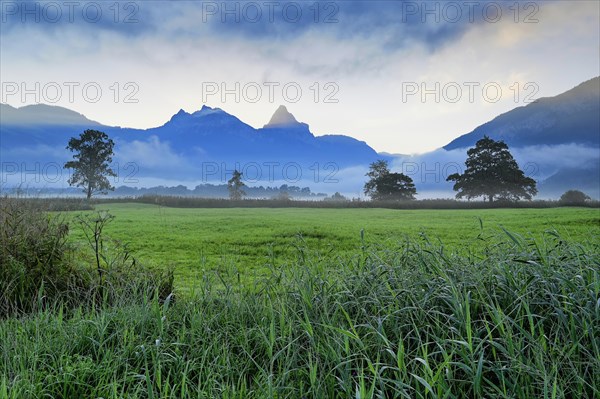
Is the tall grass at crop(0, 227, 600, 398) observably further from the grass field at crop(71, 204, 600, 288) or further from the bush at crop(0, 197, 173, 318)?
the grass field at crop(71, 204, 600, 288)

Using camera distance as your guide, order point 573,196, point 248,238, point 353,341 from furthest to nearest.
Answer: point 573,196 → point 248,238 → point 353,341

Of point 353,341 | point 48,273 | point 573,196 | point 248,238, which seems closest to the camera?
point 353,341

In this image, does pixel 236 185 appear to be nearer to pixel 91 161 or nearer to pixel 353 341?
pixel 91 161

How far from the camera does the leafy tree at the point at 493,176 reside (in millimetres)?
36812

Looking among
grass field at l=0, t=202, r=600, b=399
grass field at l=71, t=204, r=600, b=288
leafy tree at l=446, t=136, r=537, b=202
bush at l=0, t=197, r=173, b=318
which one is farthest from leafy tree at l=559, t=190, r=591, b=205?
bush at l=0, t=197, r=173, b=318

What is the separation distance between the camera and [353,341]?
136 inches

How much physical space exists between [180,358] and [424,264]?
2472 millimetres

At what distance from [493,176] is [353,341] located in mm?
37309

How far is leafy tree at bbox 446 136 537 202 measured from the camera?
36812 mm

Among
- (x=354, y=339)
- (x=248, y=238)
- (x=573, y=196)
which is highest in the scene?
(x=573, y=196)

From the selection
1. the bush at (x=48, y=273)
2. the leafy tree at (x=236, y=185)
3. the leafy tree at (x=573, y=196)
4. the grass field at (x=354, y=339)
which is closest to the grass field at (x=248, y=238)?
the bush at (x=48, y=273)

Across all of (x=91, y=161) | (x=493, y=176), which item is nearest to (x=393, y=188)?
(x=493, y=176)

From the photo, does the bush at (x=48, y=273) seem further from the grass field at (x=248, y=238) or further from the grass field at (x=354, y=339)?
the grass field at (x=248, y=238)

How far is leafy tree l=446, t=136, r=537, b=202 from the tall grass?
34.4 meters
